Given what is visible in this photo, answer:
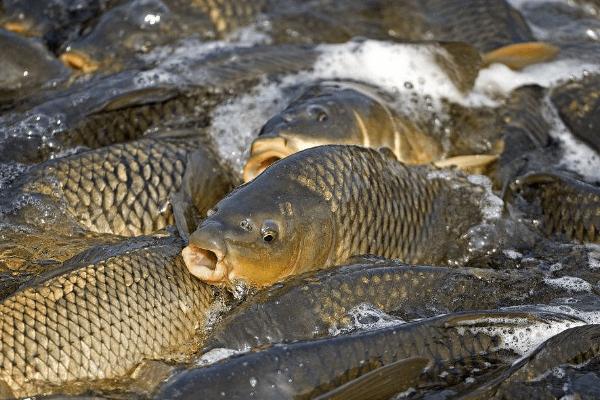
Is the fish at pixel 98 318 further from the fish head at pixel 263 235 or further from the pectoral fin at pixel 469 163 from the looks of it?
the pectoral fin at pixel 469 163

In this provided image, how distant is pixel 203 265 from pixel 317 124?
3.63 ft

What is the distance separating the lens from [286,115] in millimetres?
4434

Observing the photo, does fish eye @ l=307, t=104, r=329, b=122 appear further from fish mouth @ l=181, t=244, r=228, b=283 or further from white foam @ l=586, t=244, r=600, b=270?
white foam @ l=586, t=244, r=600, b=270

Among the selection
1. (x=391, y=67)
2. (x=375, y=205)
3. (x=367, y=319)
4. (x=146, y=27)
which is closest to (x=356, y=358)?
(x=367, y=319)

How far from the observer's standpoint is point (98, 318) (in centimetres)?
321

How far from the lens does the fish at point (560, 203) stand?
4324 millimetres

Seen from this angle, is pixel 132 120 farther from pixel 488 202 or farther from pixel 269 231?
pixel 488 202

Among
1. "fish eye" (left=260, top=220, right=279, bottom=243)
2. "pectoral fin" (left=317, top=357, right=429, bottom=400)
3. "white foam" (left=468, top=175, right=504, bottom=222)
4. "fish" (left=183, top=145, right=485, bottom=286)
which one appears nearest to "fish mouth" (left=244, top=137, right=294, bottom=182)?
"fish" (left=183, top=145, right=485, bottom=286)

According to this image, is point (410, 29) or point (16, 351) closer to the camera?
point (16, 351)

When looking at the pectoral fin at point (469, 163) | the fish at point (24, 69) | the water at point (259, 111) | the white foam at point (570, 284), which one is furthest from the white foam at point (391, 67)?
the white foam at point (570, 284)

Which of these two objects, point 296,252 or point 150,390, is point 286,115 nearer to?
point 296,252

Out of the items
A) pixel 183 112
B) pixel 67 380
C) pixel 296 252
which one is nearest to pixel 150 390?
pixel 67 380

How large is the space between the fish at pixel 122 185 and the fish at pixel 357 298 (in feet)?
A: 3.11

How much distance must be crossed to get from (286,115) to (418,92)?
1116 millimetres
